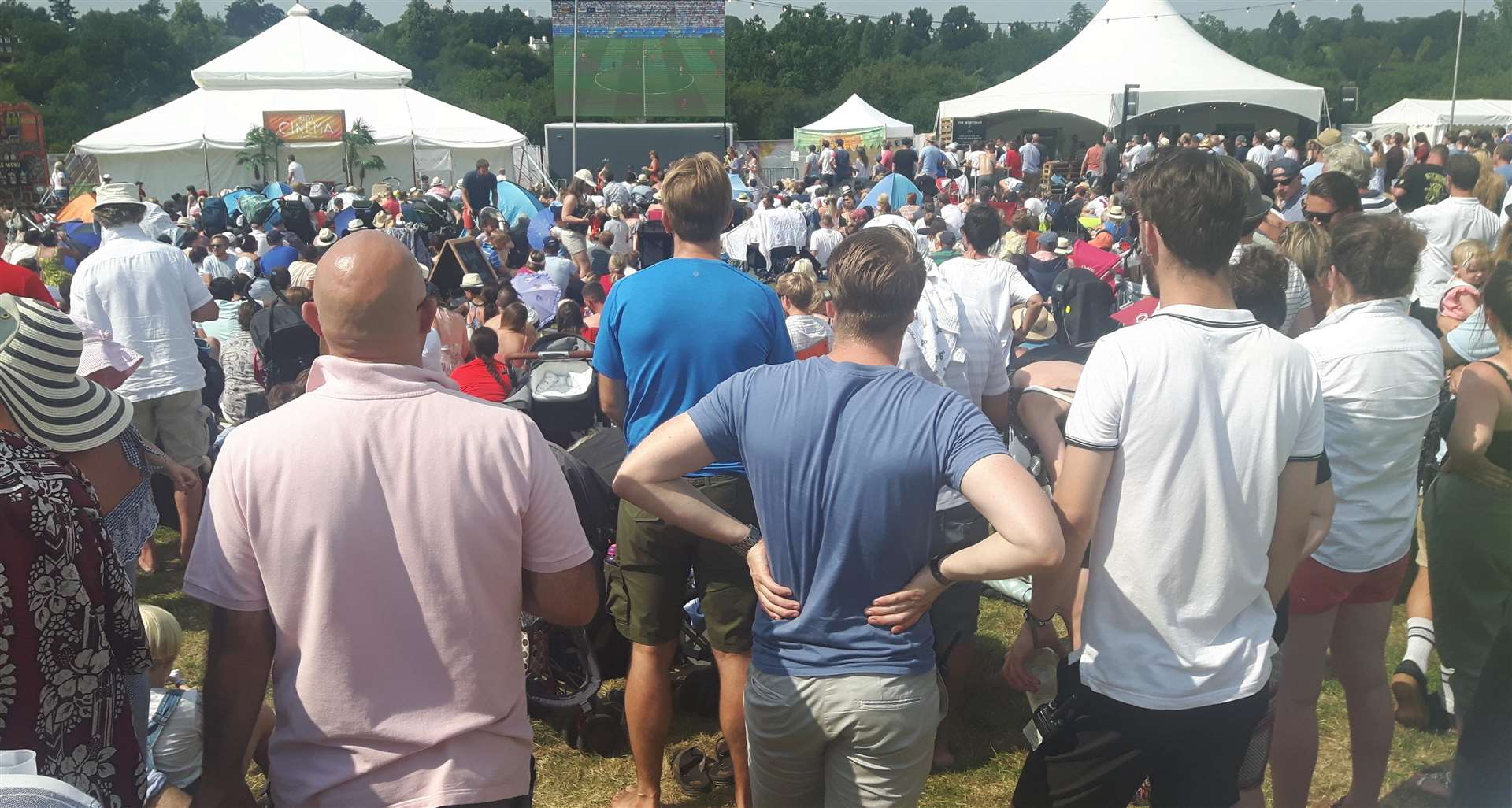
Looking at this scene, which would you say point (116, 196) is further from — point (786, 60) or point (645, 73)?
point (786, 60)

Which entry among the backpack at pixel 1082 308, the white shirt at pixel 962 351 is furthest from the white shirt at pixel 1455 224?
the white shirt at pixel 962 351

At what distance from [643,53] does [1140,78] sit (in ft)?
52.7

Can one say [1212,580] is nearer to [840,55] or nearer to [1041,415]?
[1041,415]

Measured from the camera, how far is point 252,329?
641 cm

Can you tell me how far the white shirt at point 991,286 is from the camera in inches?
190

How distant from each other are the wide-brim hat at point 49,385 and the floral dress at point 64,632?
24.0 inches

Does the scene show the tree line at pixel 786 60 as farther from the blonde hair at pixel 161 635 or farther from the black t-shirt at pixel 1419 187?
the blonde hair at pixel 161 635

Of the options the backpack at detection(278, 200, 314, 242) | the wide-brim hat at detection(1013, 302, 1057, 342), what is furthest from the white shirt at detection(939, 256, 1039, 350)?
the backpack at detection(278, 200, 314, 242)

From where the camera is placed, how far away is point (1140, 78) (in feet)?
89.2

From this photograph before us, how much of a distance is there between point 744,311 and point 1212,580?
1.41m

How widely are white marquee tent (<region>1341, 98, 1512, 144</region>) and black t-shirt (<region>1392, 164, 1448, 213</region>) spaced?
26880mm

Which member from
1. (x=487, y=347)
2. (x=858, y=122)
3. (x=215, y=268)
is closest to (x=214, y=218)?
(x=215, y=268)

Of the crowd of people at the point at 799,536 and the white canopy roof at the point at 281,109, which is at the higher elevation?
the white canopy roof at the point at 281,109

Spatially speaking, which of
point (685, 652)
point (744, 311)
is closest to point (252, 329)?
point (685, 652)
